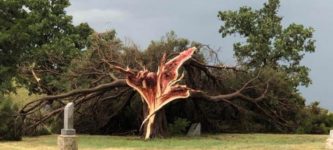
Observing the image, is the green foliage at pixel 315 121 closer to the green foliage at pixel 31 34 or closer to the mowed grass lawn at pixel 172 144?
the mowed grass lawn at pixel 172 144

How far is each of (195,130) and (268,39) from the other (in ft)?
26.1

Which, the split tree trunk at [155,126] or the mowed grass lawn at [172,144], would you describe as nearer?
the mowed grass lawn at [172,144]

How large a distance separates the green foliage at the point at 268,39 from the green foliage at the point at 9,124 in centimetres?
1069

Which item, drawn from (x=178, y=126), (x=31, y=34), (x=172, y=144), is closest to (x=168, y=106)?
(x=178, y=126)

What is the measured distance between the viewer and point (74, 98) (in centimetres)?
2206

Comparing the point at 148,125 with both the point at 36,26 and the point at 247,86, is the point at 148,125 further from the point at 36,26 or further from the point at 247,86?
the point at 36,26

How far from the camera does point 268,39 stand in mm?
28500

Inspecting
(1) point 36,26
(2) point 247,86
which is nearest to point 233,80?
(2) point 247,86

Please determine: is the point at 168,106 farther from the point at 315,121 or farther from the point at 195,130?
the point at 315,121

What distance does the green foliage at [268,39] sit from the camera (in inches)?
1092

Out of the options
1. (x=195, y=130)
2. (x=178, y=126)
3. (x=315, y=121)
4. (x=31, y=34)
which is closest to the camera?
(x=178, y=126)

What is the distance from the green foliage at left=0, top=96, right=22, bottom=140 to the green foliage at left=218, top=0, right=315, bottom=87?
35.1 feet

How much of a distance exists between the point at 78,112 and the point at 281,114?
7509 mm

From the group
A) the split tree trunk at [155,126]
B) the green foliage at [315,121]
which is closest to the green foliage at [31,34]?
the split tree trunk at [155,126]
